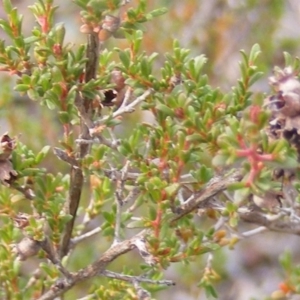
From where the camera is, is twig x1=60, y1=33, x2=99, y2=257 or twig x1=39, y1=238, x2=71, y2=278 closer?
twig x1=60, y1=33, x2=99, y2=257

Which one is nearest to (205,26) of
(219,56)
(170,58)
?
(219,56)

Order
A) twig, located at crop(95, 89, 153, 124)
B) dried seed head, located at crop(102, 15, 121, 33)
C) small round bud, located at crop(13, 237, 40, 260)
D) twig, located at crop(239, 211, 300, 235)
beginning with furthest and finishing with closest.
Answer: twig, located at crop(239, 211, 300, 235), small round bud, located at crop(13, 237, 40, 260), twig, located at crop(95, 89, 153, 124), dried seed head, located at crop(102, 15, 121, 33)

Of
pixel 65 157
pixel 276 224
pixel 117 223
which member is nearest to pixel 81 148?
pixel 65 157

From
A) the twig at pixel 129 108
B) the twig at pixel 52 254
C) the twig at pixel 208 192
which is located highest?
the twig at pixel 129 108

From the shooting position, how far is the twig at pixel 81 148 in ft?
3.08

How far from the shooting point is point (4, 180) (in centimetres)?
101

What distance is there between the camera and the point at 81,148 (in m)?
1.05

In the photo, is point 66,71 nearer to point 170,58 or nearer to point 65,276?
point 170,58

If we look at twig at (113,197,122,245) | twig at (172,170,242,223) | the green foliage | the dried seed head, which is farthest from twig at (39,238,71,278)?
the dried seed head

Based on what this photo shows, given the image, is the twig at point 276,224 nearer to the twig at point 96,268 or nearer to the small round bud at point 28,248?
the twig at point 96,268

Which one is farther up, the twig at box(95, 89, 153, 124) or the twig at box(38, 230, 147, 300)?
the twig at box(95, 89, 153, 124)

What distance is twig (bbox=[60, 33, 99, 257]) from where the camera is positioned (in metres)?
0.94

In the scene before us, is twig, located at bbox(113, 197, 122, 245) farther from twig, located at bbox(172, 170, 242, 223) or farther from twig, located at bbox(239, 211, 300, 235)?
twig, located at bbox(239, 211, 300, 235)

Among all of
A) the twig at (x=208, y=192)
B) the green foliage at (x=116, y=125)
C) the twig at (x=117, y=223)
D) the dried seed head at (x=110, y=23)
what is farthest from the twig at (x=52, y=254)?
the dried seed head at (x=110, y=23)
